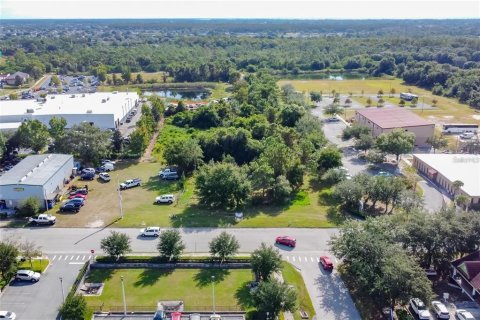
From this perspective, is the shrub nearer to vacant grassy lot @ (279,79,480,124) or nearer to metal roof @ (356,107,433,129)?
metal roof @ (356,107,433,129)

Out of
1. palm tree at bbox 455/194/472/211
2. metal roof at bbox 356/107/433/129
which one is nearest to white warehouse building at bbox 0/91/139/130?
metal roof at bbox 356/107/433/129

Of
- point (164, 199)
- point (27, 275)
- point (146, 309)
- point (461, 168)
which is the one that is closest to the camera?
point (146, 309)

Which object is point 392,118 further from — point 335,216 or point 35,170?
point 35,170

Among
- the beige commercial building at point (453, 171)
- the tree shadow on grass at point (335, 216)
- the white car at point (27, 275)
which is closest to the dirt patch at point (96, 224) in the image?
the white car at point (27, 275)

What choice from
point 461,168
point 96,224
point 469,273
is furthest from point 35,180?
point 461,168

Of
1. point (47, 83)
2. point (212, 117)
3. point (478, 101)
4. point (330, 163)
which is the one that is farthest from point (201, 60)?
point (330, 163)

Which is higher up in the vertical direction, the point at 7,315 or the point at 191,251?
the point at 7,315

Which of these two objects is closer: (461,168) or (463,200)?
(463,200)

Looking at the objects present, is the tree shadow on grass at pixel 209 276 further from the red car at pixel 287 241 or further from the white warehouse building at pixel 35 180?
the white warehouse building at pixel 35 180
